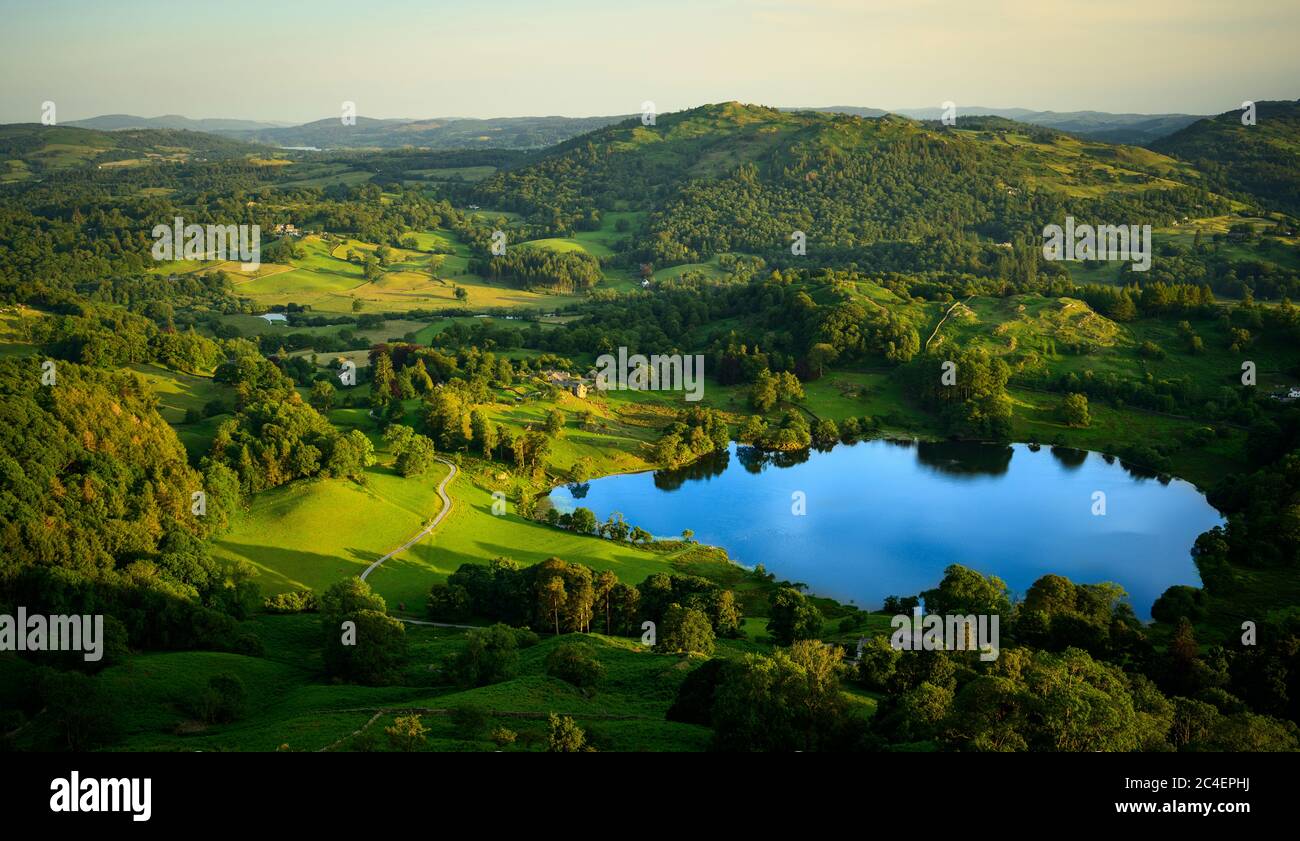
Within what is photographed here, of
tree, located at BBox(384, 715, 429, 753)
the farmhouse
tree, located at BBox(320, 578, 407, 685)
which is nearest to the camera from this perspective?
tree, located at BBox(384, 715, 429, 753)

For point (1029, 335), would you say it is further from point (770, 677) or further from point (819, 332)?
point (770, 677)

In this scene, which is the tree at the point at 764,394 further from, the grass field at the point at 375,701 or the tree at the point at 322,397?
the grass field at the point at 375,701

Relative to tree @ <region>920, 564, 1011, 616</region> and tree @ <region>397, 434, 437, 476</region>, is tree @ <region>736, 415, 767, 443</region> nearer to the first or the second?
tree @ <region>397, 434, 437, 476</region>

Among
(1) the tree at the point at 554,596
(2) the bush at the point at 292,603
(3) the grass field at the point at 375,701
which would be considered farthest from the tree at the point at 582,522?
(3) the grass field at the point at 375,701

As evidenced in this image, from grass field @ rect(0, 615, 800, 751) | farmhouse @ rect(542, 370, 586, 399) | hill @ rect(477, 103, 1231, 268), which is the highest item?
hill @ rect(477, 103, 1231, 268)

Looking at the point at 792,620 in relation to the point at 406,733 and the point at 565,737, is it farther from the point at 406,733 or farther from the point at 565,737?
the point at 406,733

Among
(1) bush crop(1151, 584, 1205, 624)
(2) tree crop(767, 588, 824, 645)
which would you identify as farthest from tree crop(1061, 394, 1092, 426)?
(2) tree crop(767, 588, 824, 645)
